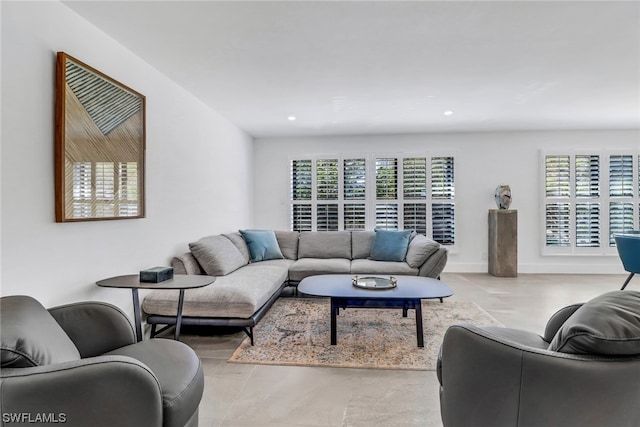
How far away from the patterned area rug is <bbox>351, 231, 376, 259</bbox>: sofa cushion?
103cm

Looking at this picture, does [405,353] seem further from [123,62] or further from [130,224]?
[123,62]

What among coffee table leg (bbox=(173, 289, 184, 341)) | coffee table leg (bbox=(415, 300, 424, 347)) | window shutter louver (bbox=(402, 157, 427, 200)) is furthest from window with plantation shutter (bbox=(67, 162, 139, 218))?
window shutter louver (bbox=(402, 157, 427, 200))

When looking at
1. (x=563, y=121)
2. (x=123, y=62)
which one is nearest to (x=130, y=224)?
(x=123, y=62)

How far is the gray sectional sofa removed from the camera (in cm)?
279

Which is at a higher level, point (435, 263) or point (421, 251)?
point (421, 251)

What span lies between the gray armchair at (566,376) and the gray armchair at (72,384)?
1153 millimetres

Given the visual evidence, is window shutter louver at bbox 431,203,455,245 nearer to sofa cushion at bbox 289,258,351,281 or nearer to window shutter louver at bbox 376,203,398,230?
window shutter louver at bbox 376,203,398,230

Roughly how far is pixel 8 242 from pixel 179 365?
116 cm

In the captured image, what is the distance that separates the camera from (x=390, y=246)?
4574 millimetres

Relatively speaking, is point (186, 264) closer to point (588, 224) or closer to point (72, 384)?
point (72, 384)

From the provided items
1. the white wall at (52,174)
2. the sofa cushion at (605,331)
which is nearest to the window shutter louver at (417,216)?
the white wall at (52,174)

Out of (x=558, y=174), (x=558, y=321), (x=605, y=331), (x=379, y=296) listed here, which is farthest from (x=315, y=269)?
(x=558, y=174)

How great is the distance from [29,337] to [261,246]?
130 inches

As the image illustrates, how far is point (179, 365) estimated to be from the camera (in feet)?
4.91
